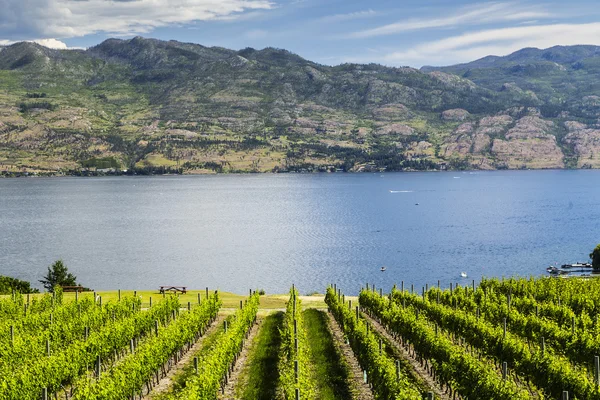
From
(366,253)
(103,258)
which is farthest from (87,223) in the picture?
(366,253)

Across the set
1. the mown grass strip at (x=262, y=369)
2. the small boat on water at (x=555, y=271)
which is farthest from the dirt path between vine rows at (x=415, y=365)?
the small boat on water at (x=555, y=271)

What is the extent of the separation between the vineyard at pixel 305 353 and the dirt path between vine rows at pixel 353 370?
11 cm

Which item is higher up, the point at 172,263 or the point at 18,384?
the point at 18,384

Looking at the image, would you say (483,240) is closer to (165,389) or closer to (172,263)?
(172,263)

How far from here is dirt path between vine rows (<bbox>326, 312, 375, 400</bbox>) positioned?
32.4m

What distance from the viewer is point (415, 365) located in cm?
3784

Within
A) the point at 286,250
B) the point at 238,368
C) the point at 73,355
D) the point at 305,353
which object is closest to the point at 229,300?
the point at 238,368

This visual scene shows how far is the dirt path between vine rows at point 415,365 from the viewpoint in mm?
32375

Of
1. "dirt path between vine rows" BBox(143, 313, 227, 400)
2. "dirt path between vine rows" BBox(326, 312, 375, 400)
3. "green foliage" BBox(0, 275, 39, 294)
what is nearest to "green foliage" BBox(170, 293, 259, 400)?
"dirt path between vine rows" BBox(143, 313, 227, 400)

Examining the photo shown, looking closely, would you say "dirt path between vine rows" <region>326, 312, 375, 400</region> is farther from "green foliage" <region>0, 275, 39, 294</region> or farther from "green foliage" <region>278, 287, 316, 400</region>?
"green foliage" <region>0, 275, 39, 294</region>

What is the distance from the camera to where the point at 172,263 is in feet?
413

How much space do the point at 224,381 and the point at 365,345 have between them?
803 centimetres

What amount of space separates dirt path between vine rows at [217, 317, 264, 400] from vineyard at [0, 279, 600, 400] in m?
0.11

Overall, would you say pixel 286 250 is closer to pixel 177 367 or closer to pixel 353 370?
pixel 177 367
